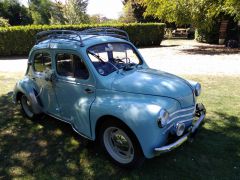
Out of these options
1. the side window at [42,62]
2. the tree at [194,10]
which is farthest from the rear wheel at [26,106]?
the tree at [194,10]

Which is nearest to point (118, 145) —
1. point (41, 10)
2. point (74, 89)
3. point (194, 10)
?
point (74, 89)

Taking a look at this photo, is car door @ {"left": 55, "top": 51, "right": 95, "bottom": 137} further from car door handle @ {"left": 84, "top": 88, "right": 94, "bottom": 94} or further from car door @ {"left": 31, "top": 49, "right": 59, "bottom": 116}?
car door @ {"left": 31, "top": 49, "right": 59, "bottom": 116}

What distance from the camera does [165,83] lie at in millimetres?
3971

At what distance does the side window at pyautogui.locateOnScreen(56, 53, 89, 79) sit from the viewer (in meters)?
4.36

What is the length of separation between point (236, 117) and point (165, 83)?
2.45 metres

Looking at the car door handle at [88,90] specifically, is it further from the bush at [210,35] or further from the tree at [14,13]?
the tree at [14,13]

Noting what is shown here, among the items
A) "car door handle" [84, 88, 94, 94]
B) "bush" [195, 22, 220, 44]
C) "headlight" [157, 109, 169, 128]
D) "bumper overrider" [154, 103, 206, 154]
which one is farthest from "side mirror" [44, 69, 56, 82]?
"bush" [195, 22, 220, 44]

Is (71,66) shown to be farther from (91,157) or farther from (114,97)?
(91,157)

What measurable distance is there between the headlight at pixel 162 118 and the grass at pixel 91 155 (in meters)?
0.81

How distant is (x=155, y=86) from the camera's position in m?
3.87

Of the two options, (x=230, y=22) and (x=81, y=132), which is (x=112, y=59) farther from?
(x=230, y=22)

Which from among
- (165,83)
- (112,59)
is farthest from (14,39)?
(165,83)

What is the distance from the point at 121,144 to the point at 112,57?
155 centimetres

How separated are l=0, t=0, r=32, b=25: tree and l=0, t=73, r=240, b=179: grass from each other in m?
43.7
